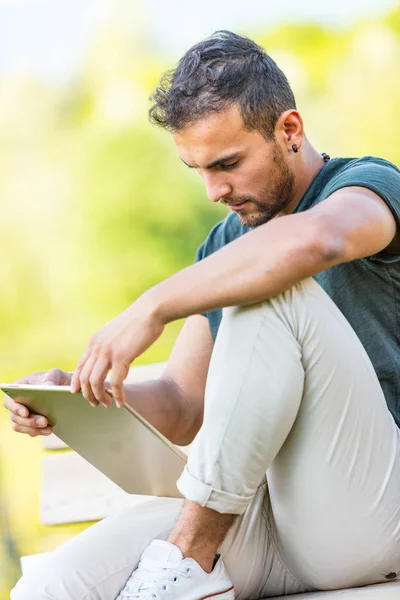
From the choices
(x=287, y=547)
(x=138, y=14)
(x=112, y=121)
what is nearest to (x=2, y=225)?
(x=112, y=121)

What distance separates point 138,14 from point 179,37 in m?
0.27

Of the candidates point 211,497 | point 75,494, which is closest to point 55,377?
point 211,497

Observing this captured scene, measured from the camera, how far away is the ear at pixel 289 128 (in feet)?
5.24

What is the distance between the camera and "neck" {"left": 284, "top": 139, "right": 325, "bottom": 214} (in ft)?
5.36

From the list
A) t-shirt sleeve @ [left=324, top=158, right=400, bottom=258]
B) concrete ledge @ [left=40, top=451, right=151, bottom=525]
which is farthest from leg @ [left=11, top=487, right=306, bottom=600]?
concrete ledge @ [left=40, top=451, right=151, bottom=525]

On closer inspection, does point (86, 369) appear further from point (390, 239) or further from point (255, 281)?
point (390, 239)

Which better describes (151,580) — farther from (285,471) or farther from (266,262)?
(266,262)

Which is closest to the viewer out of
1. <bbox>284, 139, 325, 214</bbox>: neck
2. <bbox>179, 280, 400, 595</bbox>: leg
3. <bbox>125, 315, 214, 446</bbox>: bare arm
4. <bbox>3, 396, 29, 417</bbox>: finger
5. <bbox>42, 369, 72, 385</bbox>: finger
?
<bbox>179, 280, 400, 595</bbox>: leg

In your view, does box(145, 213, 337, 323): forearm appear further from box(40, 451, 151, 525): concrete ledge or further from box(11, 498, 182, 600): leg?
box(40, 451, 151, 525): concrete ledge

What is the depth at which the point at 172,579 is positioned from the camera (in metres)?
1.22

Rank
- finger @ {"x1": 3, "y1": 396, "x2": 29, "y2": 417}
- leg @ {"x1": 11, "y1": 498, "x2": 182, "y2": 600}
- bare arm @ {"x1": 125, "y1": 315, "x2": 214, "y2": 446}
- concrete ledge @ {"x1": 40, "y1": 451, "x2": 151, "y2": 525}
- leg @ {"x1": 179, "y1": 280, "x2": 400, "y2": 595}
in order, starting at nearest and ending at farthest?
leg @ {"x1": 179, "y1": 280, "x2": 400, "y2": 595} < leg @ {"x1": 11, "y1": 498, "x2": 182, "y2": 600} < finger @ {"x1": 3, "y1": 396, "x2": 29, "y2": 417} < bare arm @ {"x1": 125, "y1": 315, "x2": 214, "y2": 446} < concrete ledge @ {"x1": 40, "y1": 451, "x2": 151, "y2": 525}

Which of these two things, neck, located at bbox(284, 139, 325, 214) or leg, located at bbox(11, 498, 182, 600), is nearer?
leg, located at bbox(11, 498, 182, 600)

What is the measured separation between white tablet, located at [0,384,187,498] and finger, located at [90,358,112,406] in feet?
0.11

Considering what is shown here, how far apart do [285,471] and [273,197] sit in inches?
22.2
